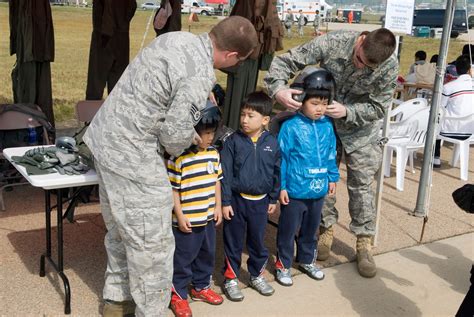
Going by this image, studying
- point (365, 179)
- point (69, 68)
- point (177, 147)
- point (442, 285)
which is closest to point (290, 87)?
point (365, 179)

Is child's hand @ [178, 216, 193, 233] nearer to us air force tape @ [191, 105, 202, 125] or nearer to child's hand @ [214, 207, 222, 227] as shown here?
child's hand @ [214, 207, 222, 227]

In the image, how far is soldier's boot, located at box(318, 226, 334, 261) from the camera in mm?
4297

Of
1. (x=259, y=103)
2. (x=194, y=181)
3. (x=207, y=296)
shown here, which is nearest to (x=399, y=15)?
(x=259, y=103)

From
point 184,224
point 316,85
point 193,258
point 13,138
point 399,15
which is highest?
point 399,15

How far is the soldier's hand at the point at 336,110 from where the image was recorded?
366cm

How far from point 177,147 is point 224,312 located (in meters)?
1.27

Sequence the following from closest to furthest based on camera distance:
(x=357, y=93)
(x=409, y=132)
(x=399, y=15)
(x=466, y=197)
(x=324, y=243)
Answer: (x=466, y=197) → (x=357, y=93) → (x=324, y=243) → (x=399, y=15) → (x=409, y=132)

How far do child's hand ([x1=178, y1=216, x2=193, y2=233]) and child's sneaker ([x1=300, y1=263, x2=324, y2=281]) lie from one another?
121cm

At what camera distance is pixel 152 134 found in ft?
9.00

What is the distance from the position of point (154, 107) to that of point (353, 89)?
1.77 meters

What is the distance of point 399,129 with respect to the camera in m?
6.96

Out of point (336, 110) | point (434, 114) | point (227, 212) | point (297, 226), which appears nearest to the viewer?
point (227, 212)

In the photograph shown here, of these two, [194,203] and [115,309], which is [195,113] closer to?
[194,203]

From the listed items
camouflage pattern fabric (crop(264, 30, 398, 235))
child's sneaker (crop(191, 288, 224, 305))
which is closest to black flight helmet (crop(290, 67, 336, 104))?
camouflage pattern fabric (crop(264, 30, 398, 235))
